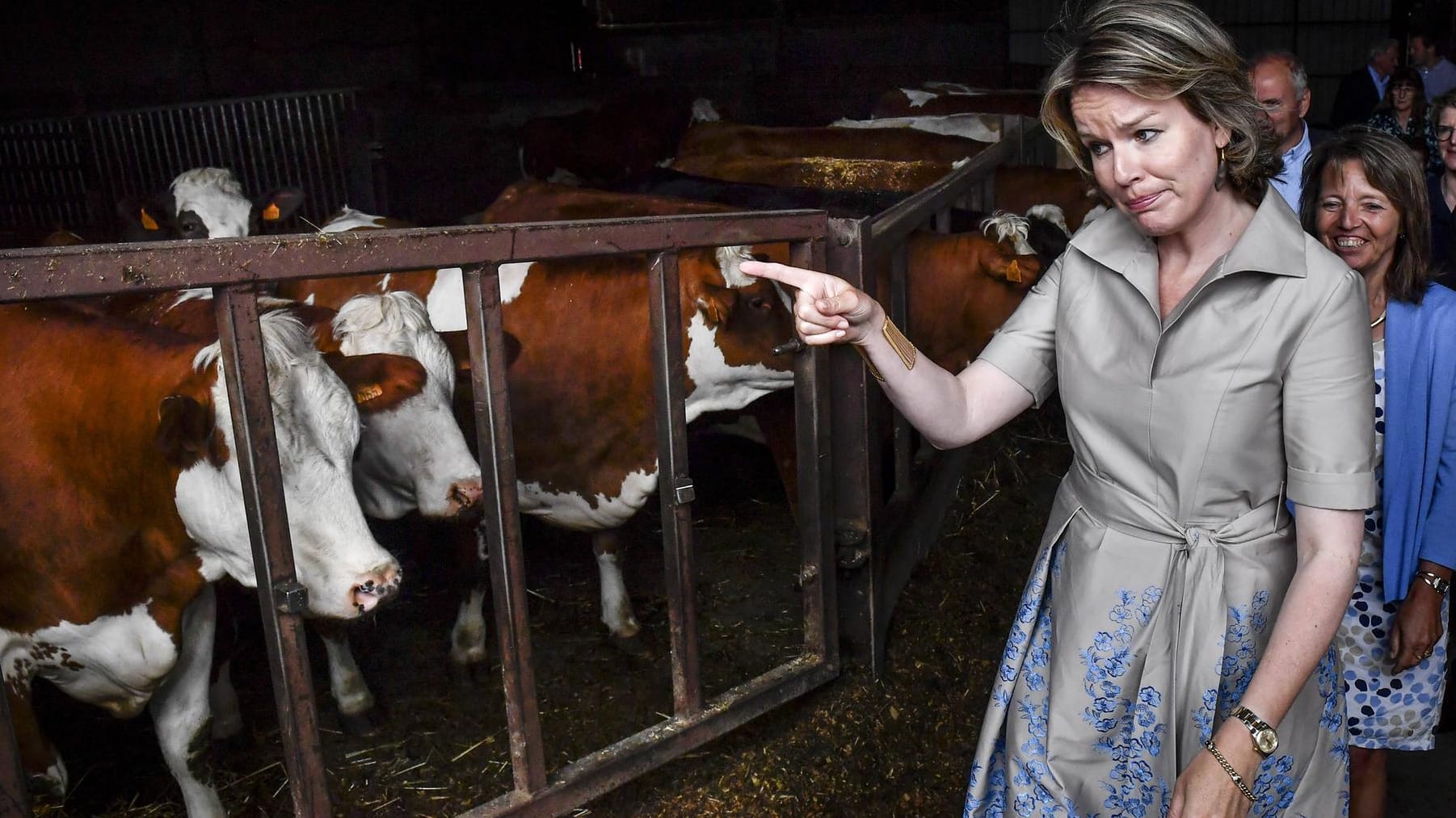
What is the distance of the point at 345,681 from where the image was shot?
3.66m

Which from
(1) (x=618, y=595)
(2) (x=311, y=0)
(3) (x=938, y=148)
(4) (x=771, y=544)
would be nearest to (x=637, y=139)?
(2) (x=311, y=0)

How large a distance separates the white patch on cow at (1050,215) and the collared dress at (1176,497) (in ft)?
14.2

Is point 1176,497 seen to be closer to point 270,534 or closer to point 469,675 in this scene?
point 270,534

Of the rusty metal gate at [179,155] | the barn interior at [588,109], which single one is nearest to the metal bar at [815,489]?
the barn interior at [588,109]

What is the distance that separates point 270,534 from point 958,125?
7.58 m

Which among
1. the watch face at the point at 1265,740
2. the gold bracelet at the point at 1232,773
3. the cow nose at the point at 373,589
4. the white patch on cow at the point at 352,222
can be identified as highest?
the white patch on cow at the point at 352,222

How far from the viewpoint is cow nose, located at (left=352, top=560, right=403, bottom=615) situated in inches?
103

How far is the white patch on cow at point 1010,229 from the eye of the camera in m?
5.01

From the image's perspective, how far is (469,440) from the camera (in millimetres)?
4129

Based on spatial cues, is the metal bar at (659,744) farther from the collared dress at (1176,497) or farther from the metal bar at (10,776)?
the collared dress at (1176,497)

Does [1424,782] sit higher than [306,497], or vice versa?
[306,497]

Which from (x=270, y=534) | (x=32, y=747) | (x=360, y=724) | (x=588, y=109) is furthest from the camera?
(x=588, y=109)

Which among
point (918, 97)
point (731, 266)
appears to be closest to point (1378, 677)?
point (731, 266)

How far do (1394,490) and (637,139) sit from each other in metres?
8.62
